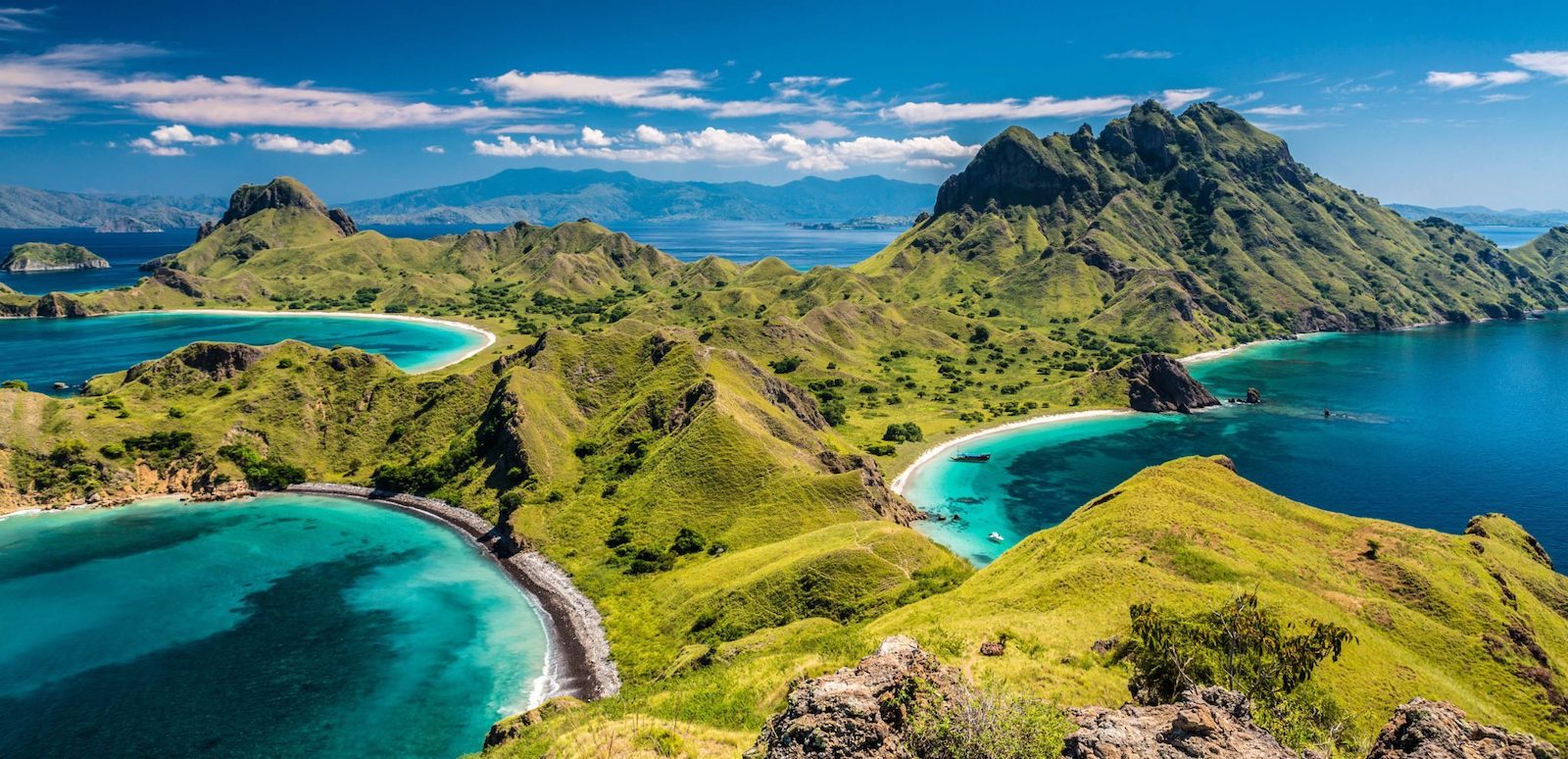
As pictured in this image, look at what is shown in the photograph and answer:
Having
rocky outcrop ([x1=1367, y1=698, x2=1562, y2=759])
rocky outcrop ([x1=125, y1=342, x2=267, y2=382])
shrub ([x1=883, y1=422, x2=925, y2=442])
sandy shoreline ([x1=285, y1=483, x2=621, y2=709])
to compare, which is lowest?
sandy shoreline ([x1=285, y1=483, x2=621, y2=709])

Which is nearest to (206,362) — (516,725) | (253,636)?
(253,636)

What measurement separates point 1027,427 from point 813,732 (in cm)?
17737

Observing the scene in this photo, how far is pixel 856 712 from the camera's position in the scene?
3284 cm

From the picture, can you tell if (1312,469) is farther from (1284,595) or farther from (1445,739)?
(1445,739)

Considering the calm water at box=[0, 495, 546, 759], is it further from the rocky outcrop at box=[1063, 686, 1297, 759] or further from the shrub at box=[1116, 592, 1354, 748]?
the rocky outcrop at box=[1063, 686, 1297, 759]

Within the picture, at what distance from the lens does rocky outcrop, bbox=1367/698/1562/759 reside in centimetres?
3145

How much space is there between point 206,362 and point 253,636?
98.6m

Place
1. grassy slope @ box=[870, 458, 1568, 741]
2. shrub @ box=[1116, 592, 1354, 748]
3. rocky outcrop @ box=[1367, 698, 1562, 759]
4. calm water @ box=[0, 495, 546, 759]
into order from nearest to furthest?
rocky outcrop @ box=[1367, 698, 1562, 759], shrub @ box=[1116, 592, 1354, 748], grassy slope @ box=[870, 458, 1568, 741], calm water @ box=[0, 495, 546, 759]

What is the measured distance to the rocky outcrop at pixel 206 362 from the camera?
157125 millimetres

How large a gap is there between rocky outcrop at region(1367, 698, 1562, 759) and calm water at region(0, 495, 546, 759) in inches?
2768

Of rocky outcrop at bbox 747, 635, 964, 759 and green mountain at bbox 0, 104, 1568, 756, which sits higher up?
rocky outcrop at bbox 747, 635, 964, 759

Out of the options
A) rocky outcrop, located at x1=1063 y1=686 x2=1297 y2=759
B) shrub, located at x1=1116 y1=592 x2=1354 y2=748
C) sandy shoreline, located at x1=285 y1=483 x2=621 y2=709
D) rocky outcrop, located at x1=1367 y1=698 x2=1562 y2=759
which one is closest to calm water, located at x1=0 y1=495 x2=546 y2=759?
sandy shoreline, located at x1=285 y1=483 x2=621 y2=709

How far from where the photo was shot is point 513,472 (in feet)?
420

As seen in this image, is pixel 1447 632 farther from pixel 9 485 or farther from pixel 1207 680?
pixel 9 485
